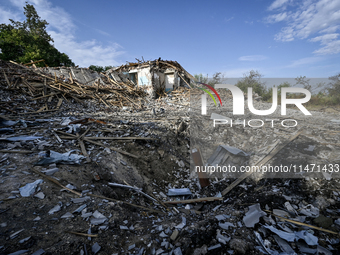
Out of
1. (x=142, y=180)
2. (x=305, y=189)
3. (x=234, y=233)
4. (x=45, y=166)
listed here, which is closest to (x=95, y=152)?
(x=45, y=166)

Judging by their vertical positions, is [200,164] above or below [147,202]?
above

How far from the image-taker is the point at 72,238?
76.9 inches

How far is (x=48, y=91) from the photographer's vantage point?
28.2 ft

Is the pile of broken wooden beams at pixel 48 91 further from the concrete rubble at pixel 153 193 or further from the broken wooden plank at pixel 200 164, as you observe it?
the broken wooden plank at pixel 200 164

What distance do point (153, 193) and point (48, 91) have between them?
8386 millimetres

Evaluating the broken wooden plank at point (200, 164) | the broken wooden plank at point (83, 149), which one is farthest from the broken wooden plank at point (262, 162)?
the broken wooden plank at point (83, 149)

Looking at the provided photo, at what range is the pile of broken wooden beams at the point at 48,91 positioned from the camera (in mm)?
7613

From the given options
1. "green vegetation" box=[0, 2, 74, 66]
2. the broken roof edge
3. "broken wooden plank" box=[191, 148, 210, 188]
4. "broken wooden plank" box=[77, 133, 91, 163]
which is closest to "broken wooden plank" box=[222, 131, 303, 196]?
"broken wooden plank" box=[191, 148, 210, 188]

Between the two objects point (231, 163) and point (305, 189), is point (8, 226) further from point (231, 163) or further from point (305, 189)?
point (305, 189)

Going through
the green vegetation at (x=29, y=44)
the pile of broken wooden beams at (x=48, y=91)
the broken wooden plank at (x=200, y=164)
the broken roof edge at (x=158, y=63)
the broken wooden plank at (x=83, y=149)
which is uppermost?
the green vegetation at (x=29, y=44)

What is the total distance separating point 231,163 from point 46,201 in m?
4.17

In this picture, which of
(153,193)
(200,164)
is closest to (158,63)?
(200,164)

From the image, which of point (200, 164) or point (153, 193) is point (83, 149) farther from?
point (200, 164)

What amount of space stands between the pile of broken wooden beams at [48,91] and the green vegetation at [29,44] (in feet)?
31.6
